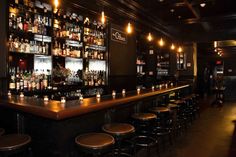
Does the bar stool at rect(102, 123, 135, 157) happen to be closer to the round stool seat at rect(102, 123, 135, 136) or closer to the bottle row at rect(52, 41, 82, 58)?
the round stool seat at rect(102, 123, 135, 136)

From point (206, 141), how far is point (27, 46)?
3943 millimetres

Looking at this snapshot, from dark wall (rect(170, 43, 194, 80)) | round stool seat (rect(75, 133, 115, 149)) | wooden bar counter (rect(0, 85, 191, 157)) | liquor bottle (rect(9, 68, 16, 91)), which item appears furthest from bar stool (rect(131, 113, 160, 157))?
dark wall (rect(170, 43, 194, 80))

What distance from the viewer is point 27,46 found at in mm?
3643

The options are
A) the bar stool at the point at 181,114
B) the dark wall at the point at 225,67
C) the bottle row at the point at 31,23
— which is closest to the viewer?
the bottle row at the point at 31,23

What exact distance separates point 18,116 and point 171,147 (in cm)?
277

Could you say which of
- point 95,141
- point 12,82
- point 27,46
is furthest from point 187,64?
point 95,141

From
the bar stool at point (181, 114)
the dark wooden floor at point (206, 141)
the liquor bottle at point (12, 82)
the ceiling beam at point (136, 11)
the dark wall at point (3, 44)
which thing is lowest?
the dark wooden floor at point (206, 141)

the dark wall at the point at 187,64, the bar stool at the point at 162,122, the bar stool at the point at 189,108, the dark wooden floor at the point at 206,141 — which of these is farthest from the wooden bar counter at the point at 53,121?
the dark wall at the point at 187,64

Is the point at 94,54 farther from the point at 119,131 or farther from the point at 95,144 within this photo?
the point at 95,144

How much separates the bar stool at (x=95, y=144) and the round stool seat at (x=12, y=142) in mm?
493

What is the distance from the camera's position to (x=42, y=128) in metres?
2.34

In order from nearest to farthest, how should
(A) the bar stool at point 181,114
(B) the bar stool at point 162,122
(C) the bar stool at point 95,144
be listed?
(C) the bar stool at point 95,144
(B) the bar stool at point 162,122
(A) the bar stool at point 181,114

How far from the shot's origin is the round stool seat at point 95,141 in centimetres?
201

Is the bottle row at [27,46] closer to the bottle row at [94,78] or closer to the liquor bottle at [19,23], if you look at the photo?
the liquor bottle at [19,23]
